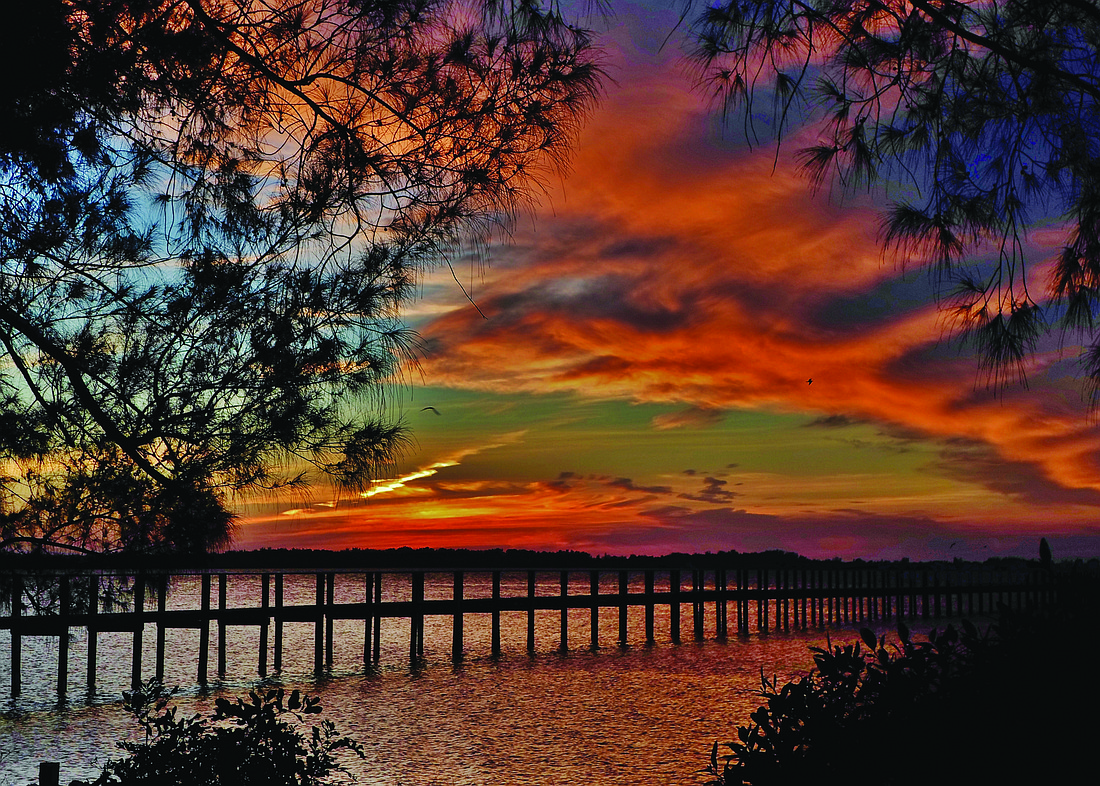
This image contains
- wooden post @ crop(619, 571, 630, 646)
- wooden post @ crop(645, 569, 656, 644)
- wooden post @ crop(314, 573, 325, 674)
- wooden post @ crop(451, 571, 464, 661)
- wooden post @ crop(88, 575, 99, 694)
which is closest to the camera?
wooden post @ crop(88, 575, 99, 694)

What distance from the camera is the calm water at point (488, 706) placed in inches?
422

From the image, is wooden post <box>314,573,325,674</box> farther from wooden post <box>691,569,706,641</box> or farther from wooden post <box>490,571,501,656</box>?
wooden post <box>691,569,706,641</box>

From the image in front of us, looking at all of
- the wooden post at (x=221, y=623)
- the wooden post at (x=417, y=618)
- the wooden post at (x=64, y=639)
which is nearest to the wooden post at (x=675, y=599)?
the wooden post at (x=417, y=618)

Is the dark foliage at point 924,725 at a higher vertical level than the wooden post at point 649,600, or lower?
higher

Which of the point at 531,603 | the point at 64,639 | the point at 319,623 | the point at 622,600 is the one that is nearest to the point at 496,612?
the point at 531,603

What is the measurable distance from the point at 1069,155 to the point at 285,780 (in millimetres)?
6186

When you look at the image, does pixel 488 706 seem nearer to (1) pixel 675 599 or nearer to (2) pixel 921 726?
(1) pixel 675 599

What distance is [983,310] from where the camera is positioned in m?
5.96

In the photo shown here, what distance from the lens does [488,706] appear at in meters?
15.4

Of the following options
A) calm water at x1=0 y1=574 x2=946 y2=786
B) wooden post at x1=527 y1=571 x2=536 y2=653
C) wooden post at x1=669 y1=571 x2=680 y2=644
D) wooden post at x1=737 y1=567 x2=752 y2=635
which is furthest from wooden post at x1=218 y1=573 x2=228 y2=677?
wooden post at x1=737 y1=567 x2=752 y2=635

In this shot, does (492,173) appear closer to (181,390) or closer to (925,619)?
(181,390)

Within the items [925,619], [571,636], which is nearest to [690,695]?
[571,636]

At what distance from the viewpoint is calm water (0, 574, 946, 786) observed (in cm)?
1071

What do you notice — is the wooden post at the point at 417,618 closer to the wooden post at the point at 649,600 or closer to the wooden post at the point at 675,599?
the wooden post at the point at 649,600
